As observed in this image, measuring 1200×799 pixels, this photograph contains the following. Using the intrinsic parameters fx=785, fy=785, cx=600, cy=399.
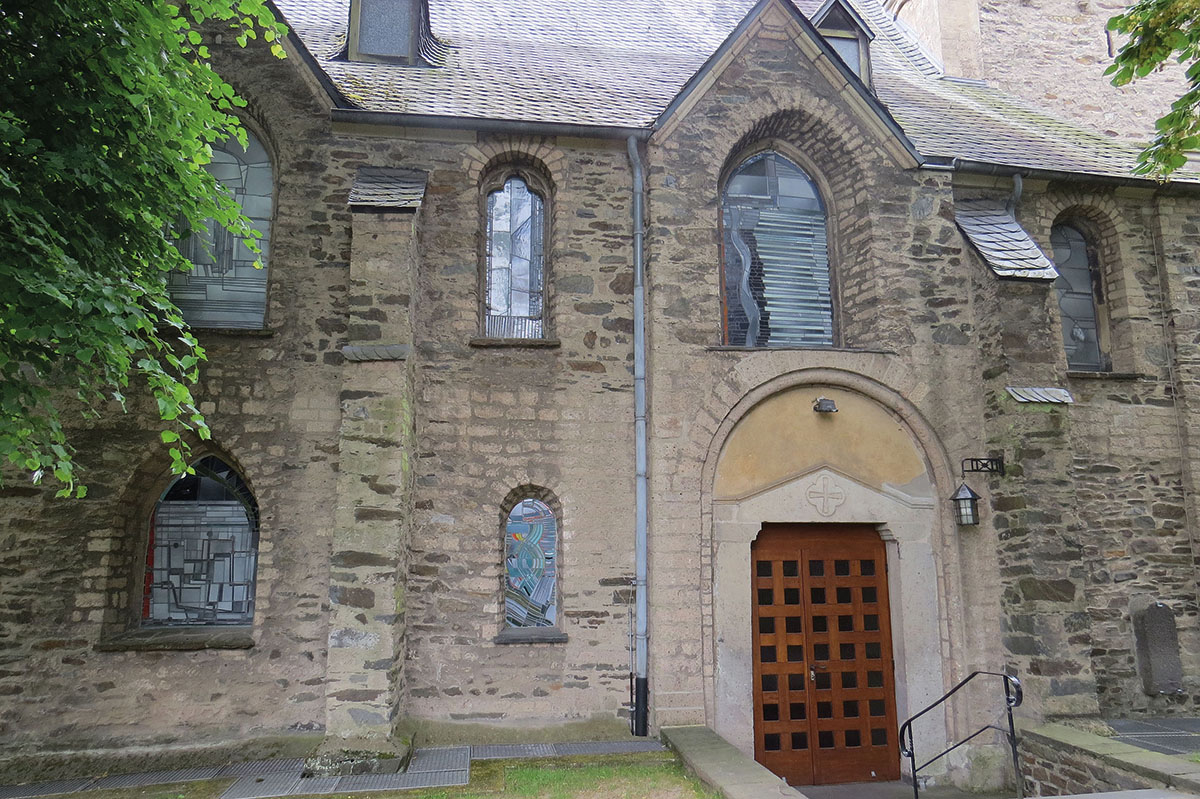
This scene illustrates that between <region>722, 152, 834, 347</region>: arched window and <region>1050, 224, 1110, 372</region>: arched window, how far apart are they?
3444mm

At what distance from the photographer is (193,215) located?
237 inches

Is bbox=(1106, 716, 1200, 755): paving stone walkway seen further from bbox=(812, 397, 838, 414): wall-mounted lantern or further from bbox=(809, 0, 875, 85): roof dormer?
bbox=(809, 0, 875, 85): roof dormer

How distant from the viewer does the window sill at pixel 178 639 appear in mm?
7785

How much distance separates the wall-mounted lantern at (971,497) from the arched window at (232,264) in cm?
798

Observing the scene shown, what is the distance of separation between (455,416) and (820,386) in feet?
13.7

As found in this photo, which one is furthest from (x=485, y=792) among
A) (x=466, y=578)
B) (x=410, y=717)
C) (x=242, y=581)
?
(x=242, y=581)

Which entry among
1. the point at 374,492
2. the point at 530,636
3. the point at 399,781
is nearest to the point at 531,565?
the point at 530,636

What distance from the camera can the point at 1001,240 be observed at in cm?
933

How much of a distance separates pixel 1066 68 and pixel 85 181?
1518 centimetres

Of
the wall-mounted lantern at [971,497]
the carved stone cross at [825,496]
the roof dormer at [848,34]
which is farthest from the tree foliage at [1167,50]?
the roof dormer at [848,34]

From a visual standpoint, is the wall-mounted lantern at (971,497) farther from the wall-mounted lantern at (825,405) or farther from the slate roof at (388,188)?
the slate roof at (388,188)

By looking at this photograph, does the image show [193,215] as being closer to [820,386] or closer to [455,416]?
[455,416]

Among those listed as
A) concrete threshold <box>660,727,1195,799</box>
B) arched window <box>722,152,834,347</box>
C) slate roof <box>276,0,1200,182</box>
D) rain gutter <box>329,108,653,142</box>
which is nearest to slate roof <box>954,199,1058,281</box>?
slate roof <box>276,0,1200,182</box>

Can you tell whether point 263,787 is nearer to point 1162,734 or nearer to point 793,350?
point 793,350
